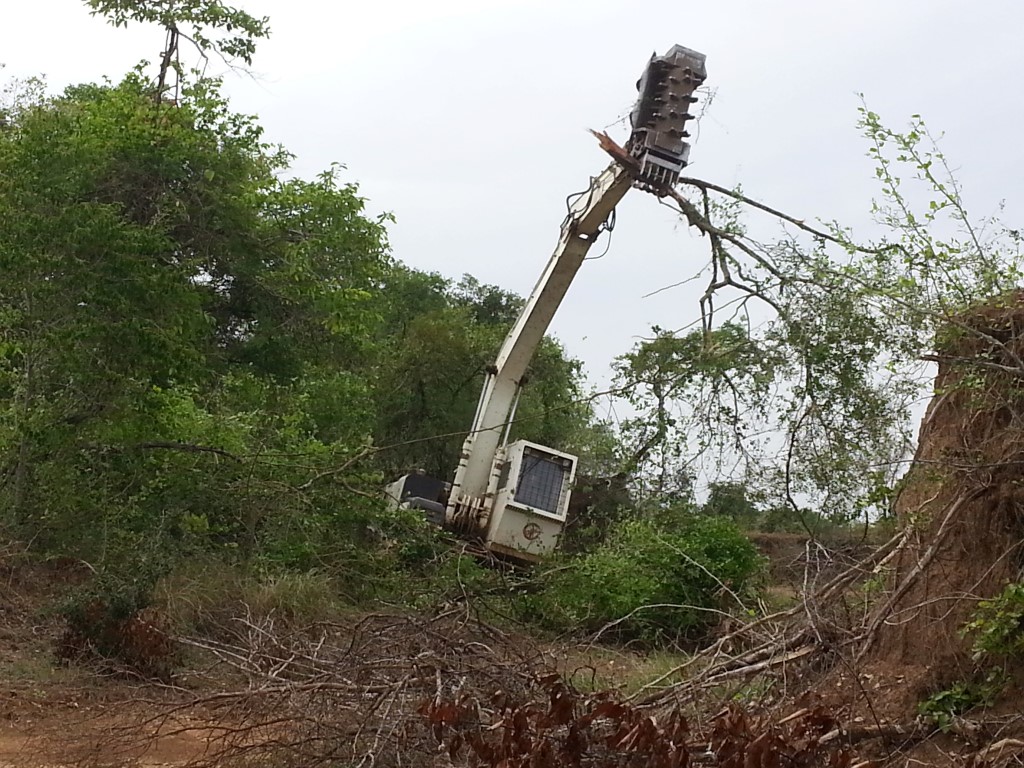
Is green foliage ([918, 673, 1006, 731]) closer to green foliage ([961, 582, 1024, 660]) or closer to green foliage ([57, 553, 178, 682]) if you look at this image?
green foliage ([961, 582, 1024, 660])

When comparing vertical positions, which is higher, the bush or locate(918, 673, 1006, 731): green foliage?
the bush

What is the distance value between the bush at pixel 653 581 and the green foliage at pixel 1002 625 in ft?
16.8

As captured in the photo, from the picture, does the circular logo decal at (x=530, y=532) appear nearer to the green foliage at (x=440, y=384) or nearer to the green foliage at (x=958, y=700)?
the green foliage at (x=440, y=384)

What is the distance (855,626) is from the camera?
700cm

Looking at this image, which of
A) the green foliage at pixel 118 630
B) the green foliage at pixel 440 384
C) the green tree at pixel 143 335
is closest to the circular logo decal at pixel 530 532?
the green tree at pixel 143 335

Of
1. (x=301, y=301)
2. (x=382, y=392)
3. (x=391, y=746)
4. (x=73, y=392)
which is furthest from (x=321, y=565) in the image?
(x=382, y=392)

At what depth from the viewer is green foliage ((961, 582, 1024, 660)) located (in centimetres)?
545

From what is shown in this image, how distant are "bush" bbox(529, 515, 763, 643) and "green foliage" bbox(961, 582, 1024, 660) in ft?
16.8

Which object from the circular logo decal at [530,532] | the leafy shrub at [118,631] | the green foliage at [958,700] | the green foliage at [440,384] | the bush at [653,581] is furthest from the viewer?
the green foliage at [440,384]

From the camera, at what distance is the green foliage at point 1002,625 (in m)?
5.45

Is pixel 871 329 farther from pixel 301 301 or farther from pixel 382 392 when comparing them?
pixel 382 392

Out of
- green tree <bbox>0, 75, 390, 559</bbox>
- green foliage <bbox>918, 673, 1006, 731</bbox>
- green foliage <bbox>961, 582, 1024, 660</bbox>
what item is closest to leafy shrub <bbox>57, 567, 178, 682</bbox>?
green tree <bbox>0, 75, 390, 559</bbox>

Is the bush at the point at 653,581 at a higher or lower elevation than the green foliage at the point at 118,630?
higher

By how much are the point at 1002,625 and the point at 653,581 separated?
6000 mm
